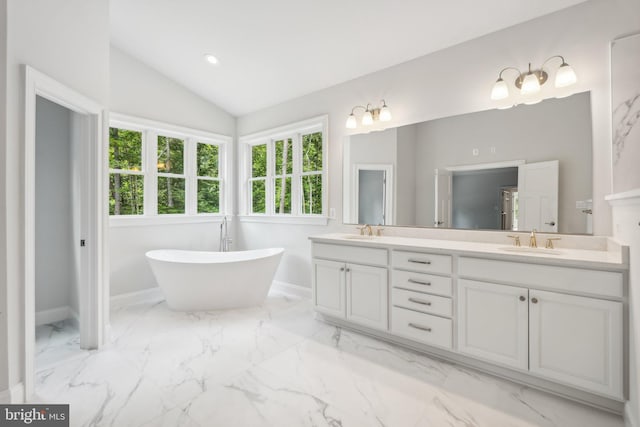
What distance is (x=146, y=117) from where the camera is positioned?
387 centimetres

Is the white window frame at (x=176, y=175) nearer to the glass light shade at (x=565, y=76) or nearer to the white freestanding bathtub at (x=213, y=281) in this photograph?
the white freestanding bathtub at (x=213, y=281)

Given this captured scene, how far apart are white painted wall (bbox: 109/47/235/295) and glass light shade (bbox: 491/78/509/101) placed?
3.64m

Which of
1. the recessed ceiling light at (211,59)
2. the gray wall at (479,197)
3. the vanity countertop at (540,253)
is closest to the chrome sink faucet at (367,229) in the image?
the vanity countertop at (540,253)

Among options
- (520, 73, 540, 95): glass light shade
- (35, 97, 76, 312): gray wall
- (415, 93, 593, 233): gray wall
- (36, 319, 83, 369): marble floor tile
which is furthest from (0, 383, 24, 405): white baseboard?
(520, 73, 540, 95): glass light shade

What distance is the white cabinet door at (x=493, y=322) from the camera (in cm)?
195

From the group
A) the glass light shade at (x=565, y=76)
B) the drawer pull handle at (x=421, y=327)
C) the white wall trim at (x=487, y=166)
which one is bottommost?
the drawer pull handle at (x=421, y=327)

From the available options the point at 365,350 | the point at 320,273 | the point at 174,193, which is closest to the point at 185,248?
the point at 174,193

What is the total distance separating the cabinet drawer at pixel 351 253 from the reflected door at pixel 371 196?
601 mm

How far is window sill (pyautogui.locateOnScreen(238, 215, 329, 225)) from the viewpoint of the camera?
3819mm

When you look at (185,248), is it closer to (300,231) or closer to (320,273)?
(300,231)

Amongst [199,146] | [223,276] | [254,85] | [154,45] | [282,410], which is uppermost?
[154,45]

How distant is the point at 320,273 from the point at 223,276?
1070mm

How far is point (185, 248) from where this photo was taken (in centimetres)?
433
